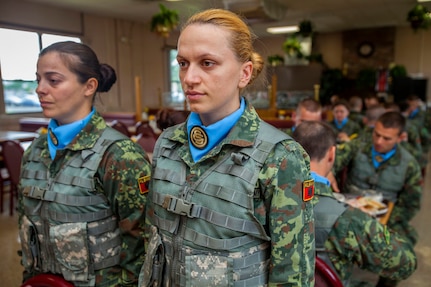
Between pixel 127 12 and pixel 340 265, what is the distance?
812 cm

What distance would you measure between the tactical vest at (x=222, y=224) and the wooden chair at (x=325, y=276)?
38 centimetres

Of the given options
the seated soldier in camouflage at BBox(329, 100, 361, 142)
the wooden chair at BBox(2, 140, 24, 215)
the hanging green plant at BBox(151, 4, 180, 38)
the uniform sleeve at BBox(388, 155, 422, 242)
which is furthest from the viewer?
the hanging green plant at BBox(151, 4, 180, 38)

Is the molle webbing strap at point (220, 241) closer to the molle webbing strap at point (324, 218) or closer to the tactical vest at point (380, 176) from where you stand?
the molle webbing strap at point (324, 218)

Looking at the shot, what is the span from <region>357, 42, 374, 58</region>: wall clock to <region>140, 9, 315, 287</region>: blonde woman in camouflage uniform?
1163cm

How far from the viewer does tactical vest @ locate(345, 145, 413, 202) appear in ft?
8.17

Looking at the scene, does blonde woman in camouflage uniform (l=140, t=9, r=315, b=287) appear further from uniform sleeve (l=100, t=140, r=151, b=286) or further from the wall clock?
the wall clock

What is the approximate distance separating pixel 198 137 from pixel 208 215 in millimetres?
211

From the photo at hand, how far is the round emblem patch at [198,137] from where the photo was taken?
0.94 m

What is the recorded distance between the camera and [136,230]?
1.22m

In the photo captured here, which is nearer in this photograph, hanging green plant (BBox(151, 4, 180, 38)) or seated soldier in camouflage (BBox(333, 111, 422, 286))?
seated soldier in camouflage (BBox(333, 111, 422, 286))

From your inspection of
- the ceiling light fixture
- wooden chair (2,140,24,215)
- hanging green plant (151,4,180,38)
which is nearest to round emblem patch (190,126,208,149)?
wooden chair (2,140,24,215)

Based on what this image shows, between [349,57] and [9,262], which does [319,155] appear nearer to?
[9,262]

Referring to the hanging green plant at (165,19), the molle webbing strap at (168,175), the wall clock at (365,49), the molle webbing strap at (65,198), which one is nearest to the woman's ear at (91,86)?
the molle webbing strap at (65,198)

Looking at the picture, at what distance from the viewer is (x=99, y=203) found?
1.20 meters
